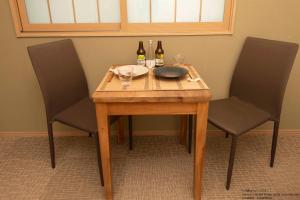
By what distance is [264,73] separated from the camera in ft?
5.57

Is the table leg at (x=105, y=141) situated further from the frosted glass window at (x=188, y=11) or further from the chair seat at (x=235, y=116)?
the frosted glass window at (x=188, y=11)

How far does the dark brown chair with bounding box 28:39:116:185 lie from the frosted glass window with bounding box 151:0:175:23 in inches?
27.3

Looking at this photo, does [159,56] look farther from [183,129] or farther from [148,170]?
[148,170]

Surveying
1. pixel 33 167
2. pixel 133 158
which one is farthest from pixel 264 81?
pixel 33 167

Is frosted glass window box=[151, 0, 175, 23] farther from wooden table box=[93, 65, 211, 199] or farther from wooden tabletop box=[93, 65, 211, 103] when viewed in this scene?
wooden table box=[93, 65, 211, 199]

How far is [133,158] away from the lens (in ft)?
6.50

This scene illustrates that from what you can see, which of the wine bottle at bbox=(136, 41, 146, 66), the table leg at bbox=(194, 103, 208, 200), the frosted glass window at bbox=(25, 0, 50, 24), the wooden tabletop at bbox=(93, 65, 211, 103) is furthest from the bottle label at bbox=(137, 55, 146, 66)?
the frosted glass window at bbox=(25, 0, 50, 24)

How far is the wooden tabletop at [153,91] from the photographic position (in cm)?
127

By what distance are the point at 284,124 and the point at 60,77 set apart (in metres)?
1.94

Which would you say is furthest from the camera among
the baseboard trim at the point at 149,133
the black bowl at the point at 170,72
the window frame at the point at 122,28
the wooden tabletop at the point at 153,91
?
the baseboard trim at the point at 149,133

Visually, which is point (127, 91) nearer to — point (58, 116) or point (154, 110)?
point (154, 110)

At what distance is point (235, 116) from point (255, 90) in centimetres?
28

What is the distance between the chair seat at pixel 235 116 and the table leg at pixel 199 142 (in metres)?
0.24

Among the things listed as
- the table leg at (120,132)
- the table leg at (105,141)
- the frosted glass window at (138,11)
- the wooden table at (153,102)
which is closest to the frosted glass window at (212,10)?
the frosted glass window at (138,11)
